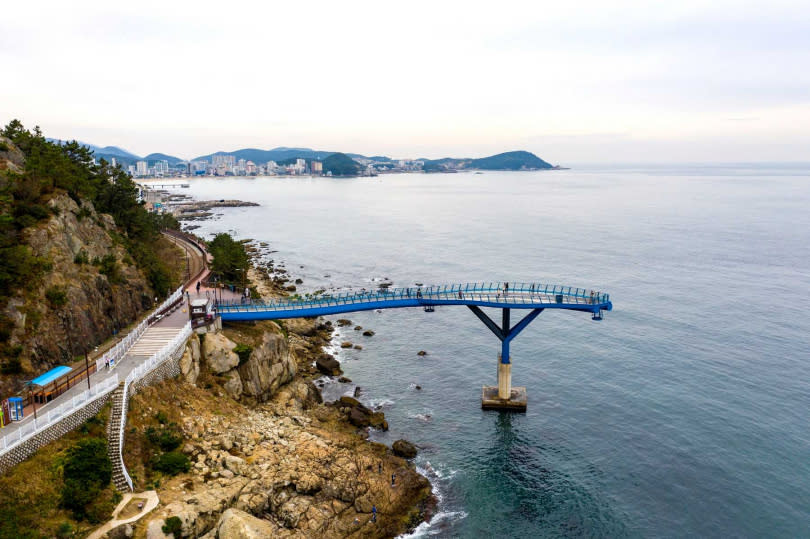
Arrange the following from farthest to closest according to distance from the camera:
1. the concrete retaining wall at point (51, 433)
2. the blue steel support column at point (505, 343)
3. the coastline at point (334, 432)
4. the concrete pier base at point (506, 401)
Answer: the blue steel support column at point (505, 343) → the concrete pier base at point (506, 401) → the coastline at point (334, 432) → the concrete retaining wall at point (51, 433)

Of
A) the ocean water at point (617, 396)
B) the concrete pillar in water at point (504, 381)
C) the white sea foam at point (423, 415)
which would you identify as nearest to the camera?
the ocean water at point (617, 396)

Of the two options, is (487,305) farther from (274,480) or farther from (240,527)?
(240,527)

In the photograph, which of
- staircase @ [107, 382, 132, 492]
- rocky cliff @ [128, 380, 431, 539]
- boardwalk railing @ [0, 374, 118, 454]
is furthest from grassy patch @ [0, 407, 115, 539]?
rocky cliff @ [128, 380, 431, 539]

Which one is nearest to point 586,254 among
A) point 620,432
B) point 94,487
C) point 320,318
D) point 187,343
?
point 320,318

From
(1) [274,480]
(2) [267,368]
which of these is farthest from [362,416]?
(1) [274,480]

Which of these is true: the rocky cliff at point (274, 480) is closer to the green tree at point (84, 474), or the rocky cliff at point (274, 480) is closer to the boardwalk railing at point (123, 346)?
the green tree at point (84, 474)

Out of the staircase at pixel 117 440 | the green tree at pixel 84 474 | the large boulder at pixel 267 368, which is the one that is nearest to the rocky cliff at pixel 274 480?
the staircase at pixel 117 440
